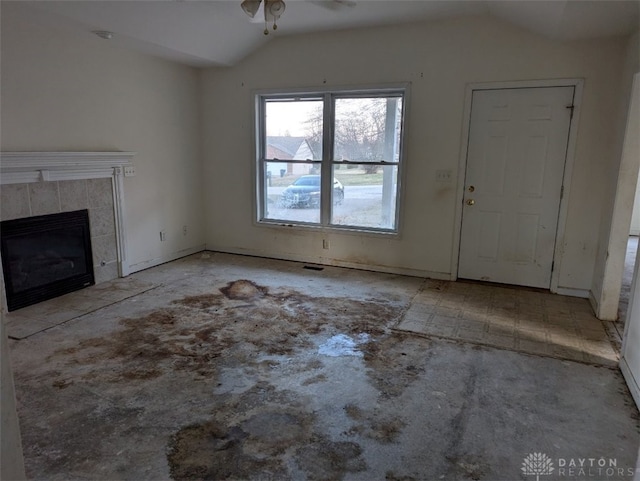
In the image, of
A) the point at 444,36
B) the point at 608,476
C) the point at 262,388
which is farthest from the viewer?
the point at 444,36

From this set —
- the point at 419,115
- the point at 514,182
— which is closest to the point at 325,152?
the point at 419,115

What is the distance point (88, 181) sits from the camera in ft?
→ 13.8

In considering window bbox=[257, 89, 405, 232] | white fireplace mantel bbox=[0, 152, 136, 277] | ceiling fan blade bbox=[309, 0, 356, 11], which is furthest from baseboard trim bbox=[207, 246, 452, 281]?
ceiling fan blade bbox=[309, 0, 356, 11]

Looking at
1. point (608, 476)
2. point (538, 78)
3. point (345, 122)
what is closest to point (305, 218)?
point (345, 122)

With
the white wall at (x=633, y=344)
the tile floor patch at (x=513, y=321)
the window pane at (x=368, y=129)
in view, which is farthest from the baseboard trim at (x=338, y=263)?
the white wall at (x=633, y=344)

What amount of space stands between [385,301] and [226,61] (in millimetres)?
3462

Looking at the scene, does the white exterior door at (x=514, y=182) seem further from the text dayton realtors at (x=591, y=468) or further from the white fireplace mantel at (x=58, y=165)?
the white fireplace mantel at (x=58, y=165)

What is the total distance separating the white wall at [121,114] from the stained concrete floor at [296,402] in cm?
162

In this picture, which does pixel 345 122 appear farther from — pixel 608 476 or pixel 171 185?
pixel 608 476

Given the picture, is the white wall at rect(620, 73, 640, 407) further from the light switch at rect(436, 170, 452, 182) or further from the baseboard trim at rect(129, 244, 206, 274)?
the baseboard trim at rect(129, 244, 206, 274)

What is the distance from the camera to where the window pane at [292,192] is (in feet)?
17.3

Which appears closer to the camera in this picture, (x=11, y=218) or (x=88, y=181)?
(x=11, y=218)

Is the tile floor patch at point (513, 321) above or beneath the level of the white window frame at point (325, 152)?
beneath

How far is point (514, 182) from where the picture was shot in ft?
14.1
